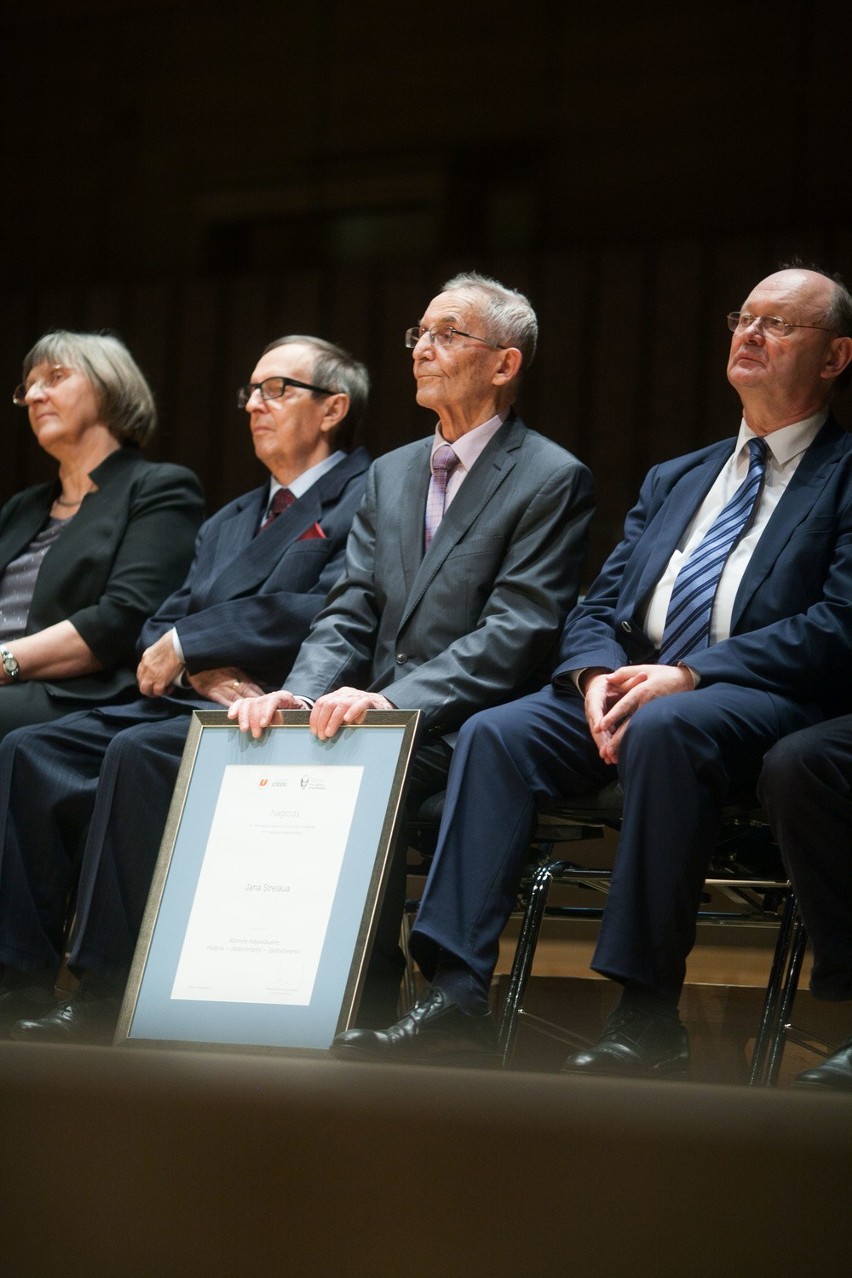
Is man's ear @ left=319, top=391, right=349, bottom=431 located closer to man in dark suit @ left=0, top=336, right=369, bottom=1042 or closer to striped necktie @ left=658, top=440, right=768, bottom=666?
man in dark suit @ left=0, top=336, right=369, bottom=1042

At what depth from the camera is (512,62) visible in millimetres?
4488

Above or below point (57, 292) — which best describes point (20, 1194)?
below

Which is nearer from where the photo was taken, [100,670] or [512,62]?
[100,670]

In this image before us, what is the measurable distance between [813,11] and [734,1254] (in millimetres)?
3823

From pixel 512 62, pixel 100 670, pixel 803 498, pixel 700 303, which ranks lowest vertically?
pixel 100 670

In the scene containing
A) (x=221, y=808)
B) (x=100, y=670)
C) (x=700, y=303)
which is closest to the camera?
(x=221, y=808)

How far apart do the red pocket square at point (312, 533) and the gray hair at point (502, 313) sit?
22.6 inches

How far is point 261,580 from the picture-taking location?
324 centimetres

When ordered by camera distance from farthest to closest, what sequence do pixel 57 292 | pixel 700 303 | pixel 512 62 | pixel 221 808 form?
pixel 57 292 < pixel 512 62 < pixel 700 303 < pixel 221 808

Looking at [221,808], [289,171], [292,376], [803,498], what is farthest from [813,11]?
[221,808]

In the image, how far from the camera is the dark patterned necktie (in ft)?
11.3

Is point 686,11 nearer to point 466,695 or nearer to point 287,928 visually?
point 466,695

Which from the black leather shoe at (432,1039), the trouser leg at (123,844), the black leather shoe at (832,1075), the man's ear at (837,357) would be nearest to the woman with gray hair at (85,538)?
the trouser leg at (123,844)

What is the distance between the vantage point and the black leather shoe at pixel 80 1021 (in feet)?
8.51
